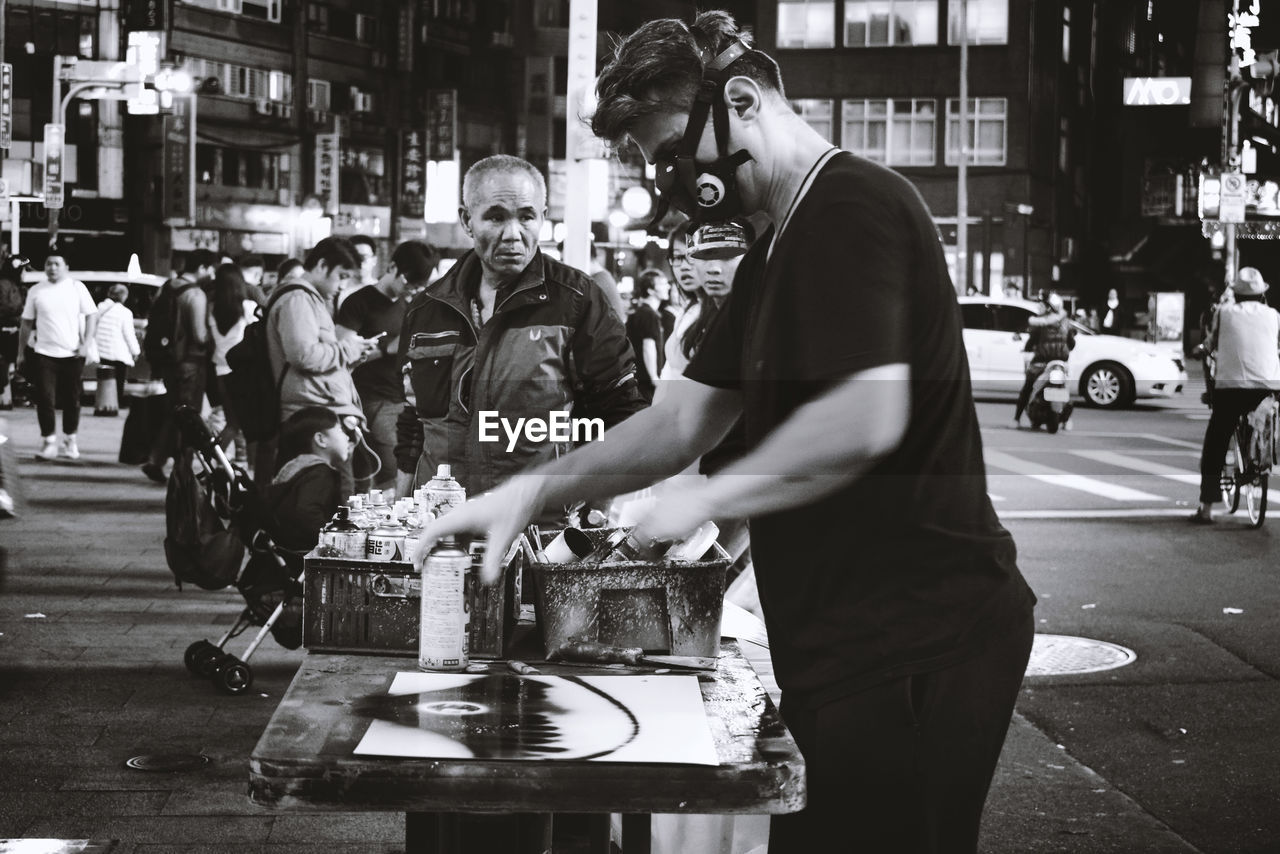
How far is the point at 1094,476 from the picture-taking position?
16.0 metres

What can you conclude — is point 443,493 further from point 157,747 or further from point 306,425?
point 306,425

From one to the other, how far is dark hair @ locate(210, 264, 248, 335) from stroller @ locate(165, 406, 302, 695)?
6870mm

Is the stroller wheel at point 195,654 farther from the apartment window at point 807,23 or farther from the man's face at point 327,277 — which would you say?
the apartment window at point 807,23

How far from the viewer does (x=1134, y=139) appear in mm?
29641

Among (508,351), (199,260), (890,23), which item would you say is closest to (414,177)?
(890,23)

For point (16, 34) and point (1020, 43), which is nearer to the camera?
point (1020, 43)

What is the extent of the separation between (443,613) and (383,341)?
24.7 feet

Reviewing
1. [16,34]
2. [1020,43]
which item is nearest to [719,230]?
[1020,43]

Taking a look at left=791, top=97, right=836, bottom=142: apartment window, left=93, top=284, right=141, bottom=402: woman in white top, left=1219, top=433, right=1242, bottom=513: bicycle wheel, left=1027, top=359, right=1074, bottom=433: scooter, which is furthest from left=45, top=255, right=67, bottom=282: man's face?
left=791, top=97, right=836, bottom=142: apartment window

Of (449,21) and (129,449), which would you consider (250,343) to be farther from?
(449,21)

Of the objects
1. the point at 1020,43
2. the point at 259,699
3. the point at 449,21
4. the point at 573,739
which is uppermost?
the point at 449,21

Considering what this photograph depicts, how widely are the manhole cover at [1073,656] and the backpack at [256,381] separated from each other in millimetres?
4655

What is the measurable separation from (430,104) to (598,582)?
182 ft

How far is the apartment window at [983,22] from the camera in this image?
143ft
